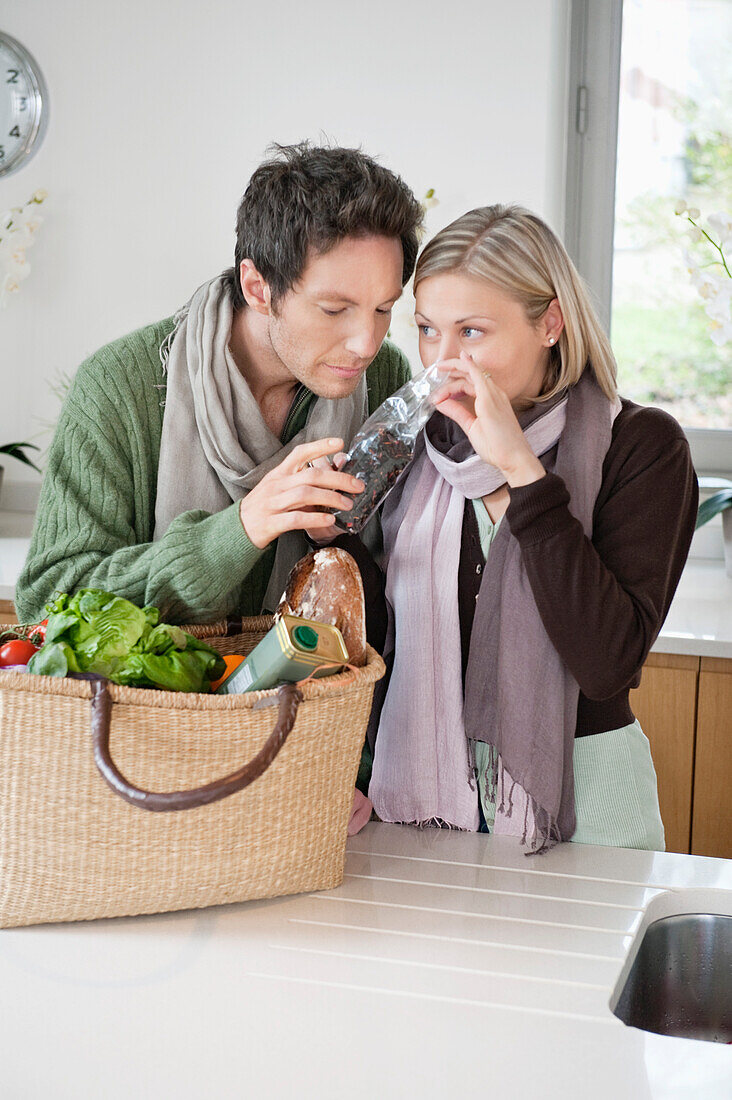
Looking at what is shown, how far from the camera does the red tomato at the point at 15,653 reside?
932mm

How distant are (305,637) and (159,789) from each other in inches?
6.4

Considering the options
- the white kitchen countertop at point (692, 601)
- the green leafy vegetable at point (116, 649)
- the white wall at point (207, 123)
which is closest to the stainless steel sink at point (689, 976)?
the green leafy vegetable at point (116, 649)

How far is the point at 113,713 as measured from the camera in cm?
82

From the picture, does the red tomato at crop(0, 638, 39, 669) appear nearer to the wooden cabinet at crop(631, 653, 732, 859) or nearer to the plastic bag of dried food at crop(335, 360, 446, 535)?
the plastic bag of dried food at crop(335, 360, 446, 535)

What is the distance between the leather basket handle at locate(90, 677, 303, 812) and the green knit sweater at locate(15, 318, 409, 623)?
31 centimetres

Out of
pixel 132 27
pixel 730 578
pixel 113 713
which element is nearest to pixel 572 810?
pixel 113 713

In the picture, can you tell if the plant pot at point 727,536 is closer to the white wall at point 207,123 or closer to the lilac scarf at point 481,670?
the white wall at point 207,123

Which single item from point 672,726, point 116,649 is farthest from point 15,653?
point 672,726

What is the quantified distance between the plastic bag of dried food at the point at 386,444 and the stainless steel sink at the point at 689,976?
528 mm

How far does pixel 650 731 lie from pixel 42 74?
2.19m

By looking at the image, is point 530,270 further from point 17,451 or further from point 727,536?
point 17,451

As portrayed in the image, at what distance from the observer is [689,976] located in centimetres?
96

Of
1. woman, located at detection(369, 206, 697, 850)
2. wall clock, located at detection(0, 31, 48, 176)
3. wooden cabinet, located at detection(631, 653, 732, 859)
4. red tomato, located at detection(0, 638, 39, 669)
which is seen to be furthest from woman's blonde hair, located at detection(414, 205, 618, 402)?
wall clock, located at detection(0, 31, 48, 176)

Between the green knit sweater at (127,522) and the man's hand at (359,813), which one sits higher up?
the green knit sweater at (127,522)
